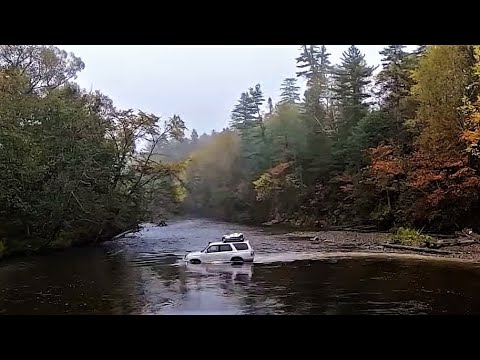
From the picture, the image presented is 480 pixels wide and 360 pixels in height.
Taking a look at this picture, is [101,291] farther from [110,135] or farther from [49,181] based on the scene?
[110,135]

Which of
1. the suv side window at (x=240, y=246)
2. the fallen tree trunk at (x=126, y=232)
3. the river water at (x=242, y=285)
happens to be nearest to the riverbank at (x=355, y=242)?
the river water at (x=242, y=285)

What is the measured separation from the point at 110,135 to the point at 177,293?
8418mm

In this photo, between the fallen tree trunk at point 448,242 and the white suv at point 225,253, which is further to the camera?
the fallen tree trunk at point 448,242

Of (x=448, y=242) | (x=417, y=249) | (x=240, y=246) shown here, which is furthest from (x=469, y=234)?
(x=240, y=246)

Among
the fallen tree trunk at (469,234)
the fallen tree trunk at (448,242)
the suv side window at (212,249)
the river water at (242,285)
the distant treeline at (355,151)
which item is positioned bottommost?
the river water at (242,285)

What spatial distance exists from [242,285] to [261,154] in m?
9.62

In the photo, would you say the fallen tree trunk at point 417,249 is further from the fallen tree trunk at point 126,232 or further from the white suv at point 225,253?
the fallen tree trunk at point 126,232

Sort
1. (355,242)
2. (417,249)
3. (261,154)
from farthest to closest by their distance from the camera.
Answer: (261,154)
(355,242)
(417,249)

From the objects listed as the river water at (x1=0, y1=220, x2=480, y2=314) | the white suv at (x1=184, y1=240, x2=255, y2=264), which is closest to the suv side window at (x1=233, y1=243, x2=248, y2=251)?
the white suv at (x1=184, y1=240, x2=255, y2=264)

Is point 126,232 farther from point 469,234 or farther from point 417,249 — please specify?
point 469,234

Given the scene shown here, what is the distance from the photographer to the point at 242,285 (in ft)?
24.6

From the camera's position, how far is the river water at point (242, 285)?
613 cm

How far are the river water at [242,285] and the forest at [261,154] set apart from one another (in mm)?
1945
